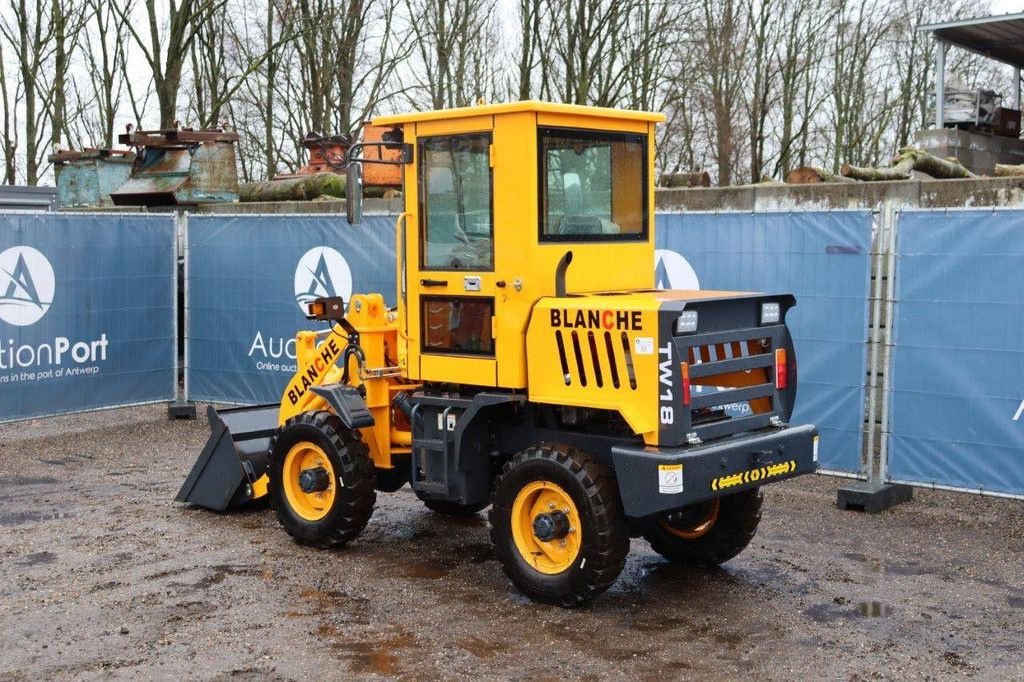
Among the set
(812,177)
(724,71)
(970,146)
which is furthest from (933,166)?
(724,71)

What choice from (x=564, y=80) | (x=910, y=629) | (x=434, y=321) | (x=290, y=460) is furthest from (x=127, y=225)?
(x=564, y=80)

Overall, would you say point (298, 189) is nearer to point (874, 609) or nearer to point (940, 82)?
point (940, 82)

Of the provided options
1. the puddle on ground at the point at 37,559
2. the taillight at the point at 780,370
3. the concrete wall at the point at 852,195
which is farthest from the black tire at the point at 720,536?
the concrete wall at the point at 852,195

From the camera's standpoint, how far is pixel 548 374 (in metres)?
7.14

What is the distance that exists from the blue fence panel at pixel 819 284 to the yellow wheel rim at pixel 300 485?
13.3 ft

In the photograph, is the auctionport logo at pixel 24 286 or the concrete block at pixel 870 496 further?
the auctionport logo at pixel 24 286

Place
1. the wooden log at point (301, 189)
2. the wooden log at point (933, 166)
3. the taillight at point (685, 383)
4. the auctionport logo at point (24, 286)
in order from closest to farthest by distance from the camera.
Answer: the taillight at point (685, 383) → the auctionport logo at point (24, 286) → the wooden log at point (933, 166) → the wooden log at point (301, 189)

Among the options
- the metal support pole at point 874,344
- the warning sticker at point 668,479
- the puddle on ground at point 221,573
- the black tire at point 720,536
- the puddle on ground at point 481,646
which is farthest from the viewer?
the metal support pole at point 874,344

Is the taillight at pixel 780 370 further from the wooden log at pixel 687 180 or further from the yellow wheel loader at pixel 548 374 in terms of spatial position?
the wooden log at pixel 687 180

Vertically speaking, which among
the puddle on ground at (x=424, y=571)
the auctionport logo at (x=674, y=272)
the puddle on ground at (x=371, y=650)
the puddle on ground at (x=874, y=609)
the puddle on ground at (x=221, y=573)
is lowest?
the puddle on ground at (x=874, y=609)

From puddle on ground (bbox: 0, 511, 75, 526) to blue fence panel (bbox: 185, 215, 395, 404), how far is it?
3.98 m

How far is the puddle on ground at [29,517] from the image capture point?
9281 millimetres

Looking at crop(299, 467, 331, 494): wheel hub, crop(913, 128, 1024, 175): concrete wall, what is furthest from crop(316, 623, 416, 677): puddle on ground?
crop(913, 128, 1024, 175): concrete wall

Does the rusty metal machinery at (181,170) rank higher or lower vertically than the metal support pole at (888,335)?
higher
